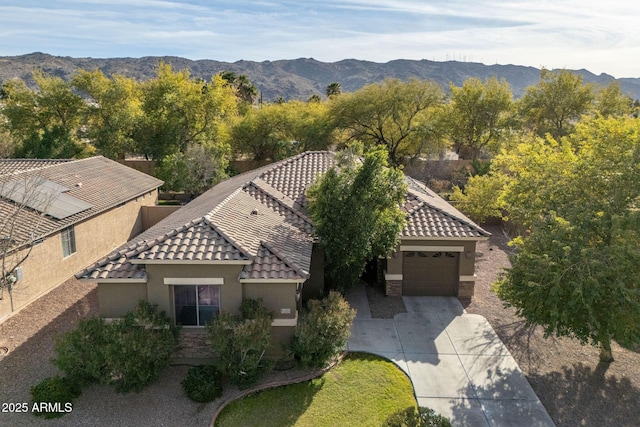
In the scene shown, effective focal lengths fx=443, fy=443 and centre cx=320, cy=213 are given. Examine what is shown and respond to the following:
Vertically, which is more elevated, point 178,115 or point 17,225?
point 178,115

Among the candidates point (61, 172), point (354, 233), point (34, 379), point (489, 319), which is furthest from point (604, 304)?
point (61, 172)

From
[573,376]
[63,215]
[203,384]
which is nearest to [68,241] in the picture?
[63,215]

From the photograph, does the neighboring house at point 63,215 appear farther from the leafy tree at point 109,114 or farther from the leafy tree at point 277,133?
the leafy tree at point 277,133

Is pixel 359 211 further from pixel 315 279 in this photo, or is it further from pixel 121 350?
pixel 121 350

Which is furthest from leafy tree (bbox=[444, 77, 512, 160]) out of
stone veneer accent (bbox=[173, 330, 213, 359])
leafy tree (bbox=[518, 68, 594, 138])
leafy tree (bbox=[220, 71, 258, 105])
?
stone veneer accent (bbox=[173, 330, 213, 359])

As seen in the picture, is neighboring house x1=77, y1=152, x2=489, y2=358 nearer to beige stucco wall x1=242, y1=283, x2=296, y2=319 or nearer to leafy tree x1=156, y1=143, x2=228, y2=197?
beige stucco wall x1=242, y1=283, x2=296, y2=319

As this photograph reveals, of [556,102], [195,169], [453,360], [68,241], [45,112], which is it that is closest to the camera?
[453,360]

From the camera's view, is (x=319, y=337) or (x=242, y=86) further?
(x=242, y=86)

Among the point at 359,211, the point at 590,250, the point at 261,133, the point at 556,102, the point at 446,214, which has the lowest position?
the point at 446,214
